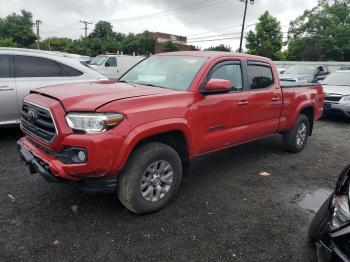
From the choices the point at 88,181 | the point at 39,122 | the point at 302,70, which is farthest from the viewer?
the point at 302,70

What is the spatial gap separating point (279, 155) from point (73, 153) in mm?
4342

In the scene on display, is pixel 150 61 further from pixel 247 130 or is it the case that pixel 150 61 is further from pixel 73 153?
pixel 73 153

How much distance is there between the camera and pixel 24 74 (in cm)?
603

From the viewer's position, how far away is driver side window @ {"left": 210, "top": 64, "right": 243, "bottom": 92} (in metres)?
4.46

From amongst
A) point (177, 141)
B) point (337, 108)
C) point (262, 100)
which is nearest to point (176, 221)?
point (177, 141)

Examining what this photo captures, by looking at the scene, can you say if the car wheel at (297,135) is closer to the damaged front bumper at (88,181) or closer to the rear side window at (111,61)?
the damaged front bumper at (88,181)

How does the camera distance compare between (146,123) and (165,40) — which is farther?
(165,40)

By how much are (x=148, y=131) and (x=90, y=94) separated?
2.39 feet

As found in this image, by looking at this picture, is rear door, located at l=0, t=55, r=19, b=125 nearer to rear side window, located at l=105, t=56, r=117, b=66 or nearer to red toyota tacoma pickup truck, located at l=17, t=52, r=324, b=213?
red toyota tacoma pickup truck, located at l=17, t=52, r=324, b=213

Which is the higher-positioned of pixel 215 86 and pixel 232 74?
pixel 232 74

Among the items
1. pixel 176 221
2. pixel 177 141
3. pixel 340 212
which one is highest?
pixel 177 141

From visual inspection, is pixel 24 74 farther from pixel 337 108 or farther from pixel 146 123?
pixel 337 108

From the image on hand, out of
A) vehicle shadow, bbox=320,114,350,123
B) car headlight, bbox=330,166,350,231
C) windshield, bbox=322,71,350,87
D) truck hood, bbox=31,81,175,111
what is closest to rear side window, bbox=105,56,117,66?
windshield, bbox=322,71,350,87

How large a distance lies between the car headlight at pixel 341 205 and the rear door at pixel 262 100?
2.19 metres
